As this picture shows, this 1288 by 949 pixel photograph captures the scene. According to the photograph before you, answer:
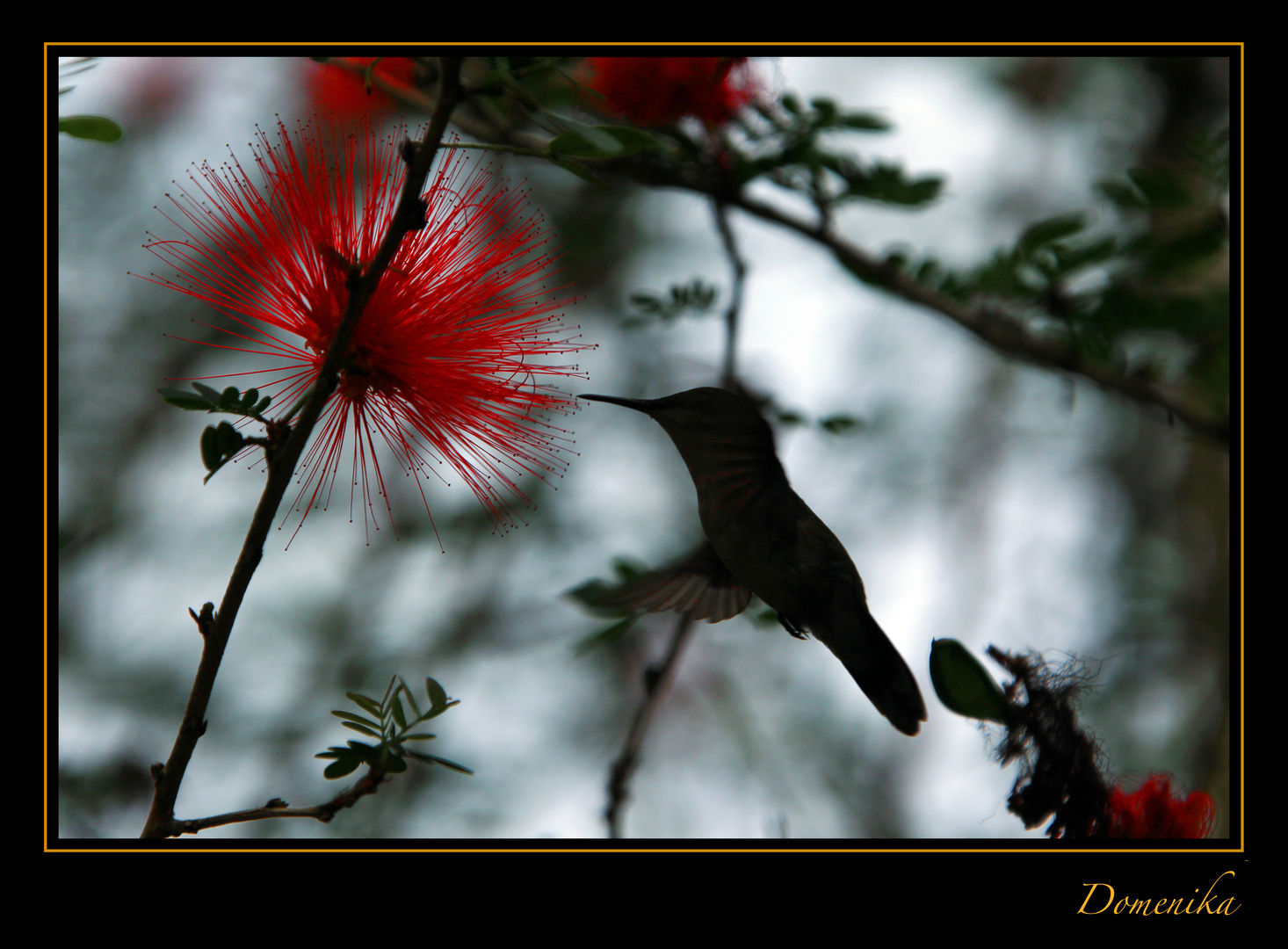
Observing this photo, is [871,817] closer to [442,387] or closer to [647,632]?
[647,632]

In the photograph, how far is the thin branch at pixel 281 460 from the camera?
1.28 meters

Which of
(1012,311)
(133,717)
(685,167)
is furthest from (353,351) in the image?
(133,717)

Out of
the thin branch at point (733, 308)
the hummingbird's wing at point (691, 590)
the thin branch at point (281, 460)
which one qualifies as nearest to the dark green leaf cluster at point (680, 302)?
the thin branch at point (733, 308)

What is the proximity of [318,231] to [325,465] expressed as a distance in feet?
1.49

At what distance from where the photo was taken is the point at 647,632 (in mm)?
5121

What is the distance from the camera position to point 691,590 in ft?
7.20

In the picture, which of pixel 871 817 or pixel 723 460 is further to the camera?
pixel 871 817

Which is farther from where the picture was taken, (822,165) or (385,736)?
(822,165)

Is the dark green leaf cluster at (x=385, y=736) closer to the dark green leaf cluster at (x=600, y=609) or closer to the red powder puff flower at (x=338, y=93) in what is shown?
the dark green leaf cluster at (x=600, y=609)

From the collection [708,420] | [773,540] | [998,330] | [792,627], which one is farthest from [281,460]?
[998,330]

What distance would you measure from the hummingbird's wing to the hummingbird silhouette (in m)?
0.24

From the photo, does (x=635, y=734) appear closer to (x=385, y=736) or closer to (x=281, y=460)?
(x=385, y=736)

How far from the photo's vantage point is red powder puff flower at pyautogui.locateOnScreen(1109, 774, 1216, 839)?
1.64 m

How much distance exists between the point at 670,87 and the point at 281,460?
1.73 metres
